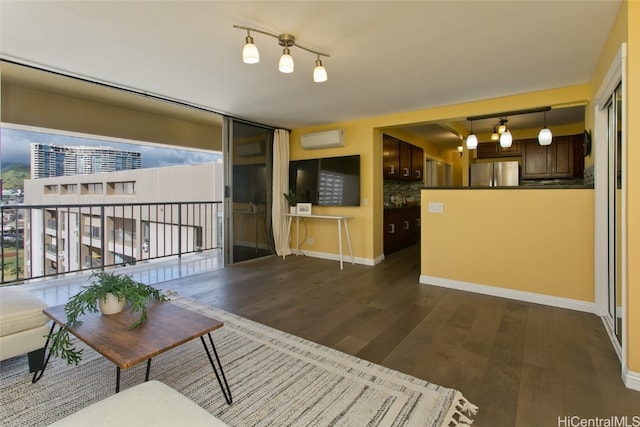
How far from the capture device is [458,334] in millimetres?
2441

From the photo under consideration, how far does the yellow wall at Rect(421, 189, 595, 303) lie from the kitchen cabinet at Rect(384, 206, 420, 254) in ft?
5.37

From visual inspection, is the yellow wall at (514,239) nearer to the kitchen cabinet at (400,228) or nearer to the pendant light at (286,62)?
the kitchen cabinet at (400,228)

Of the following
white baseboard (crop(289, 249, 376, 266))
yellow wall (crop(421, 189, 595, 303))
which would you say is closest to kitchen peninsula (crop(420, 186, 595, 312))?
yellow wall (crop(421, 189, 595, 303))

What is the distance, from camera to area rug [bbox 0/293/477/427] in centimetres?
151

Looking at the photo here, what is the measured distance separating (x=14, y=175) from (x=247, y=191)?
Answer: 9.25 feet

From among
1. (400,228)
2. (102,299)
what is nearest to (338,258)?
(400,228)

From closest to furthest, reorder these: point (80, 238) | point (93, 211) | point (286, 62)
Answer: point (286, 62) → point (80, 238) → point (93, 211)

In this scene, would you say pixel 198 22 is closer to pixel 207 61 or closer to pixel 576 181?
pixel 207 61

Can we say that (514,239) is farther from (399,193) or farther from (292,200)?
(292,200)

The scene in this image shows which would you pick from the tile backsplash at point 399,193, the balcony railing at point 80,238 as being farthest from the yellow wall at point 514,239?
the balcony railing at point 80,238

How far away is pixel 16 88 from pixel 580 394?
599cm

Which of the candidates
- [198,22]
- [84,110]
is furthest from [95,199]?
[198,22]

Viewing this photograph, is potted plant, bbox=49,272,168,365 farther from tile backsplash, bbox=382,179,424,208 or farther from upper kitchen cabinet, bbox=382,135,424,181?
tile backsplash, bbox=382,179,424,208

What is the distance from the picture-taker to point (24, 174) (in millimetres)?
3379
